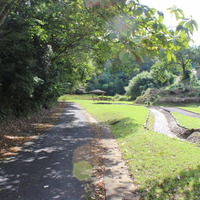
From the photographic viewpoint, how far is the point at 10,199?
436 cm

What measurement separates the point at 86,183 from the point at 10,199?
5.46 feet

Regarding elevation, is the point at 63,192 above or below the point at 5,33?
below

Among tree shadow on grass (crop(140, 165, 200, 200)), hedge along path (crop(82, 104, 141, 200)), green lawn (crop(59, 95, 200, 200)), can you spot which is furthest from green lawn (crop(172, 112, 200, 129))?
tree shadow on grass (crop(140, 165, 200, 200))

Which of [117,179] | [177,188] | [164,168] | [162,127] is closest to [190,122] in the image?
[162,127]

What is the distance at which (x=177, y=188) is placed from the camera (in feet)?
14.6

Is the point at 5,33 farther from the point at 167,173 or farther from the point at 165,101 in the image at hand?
the point at 165,101

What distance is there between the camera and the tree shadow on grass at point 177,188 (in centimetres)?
413

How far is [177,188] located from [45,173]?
10.9ft

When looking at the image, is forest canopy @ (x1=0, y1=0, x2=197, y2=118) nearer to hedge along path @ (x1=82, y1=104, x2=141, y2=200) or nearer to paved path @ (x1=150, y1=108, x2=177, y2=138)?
hedge along path @ (x1=82, y1=104, x2=141, y2=200)

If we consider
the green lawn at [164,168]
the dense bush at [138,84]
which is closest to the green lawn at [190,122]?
the green lawn at [164,168]

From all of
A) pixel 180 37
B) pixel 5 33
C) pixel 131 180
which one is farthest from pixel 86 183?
pixel 5 33

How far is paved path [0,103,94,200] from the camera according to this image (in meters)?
4.60

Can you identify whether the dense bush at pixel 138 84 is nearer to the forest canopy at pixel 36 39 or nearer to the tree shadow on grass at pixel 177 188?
the forest canopy at pixel 36 39

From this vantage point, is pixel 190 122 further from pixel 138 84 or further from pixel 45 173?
pixel 138 84
